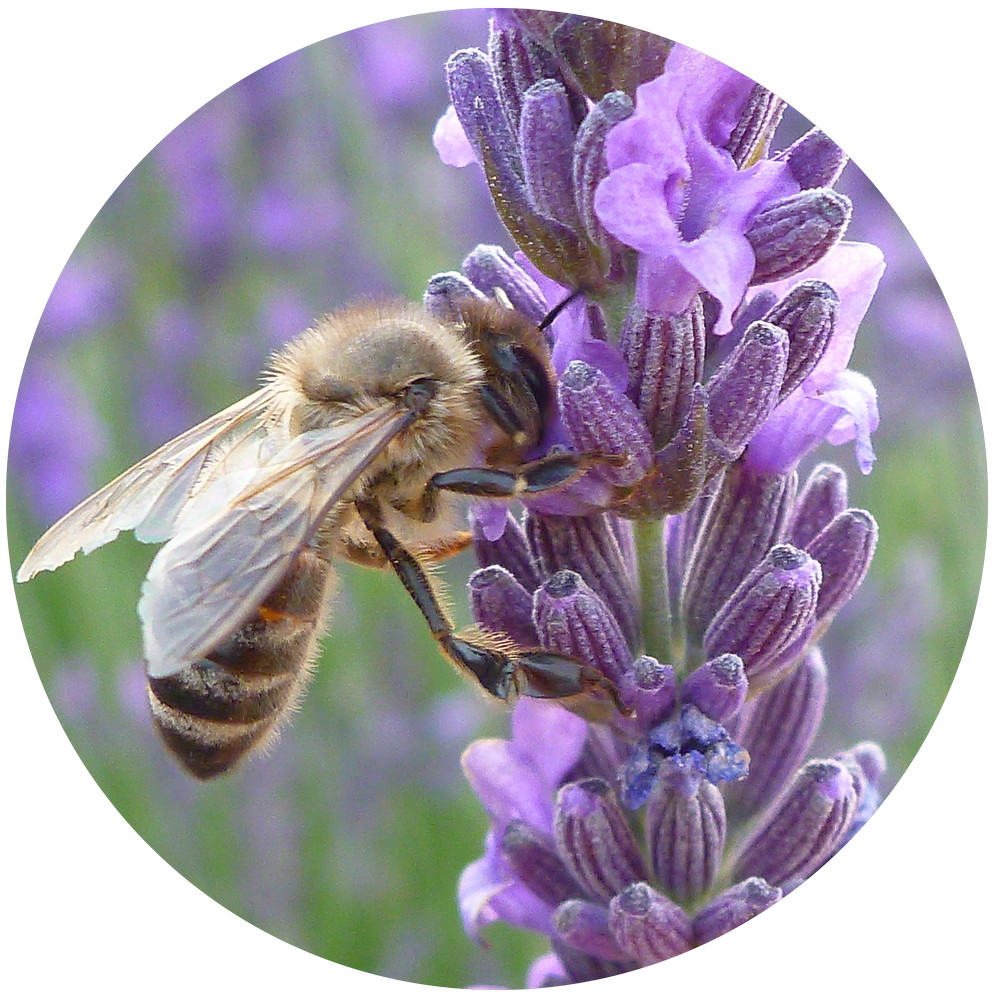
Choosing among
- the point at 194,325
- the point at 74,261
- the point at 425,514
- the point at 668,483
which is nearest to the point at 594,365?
the point at 668,483

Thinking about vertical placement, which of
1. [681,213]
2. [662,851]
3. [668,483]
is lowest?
[662,851]

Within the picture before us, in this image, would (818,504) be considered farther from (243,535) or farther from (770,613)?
(243,535)

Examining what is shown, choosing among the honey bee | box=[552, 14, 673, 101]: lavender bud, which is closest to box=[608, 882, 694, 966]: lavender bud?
the honey bee

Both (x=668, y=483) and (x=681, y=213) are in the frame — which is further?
(x=668, y=483)

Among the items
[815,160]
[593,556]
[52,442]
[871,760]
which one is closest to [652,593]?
[593,556]

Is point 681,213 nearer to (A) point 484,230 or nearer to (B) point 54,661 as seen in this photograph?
(A) point 484,230

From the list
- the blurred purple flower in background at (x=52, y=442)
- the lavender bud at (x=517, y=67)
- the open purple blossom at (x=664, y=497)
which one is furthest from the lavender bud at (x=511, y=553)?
the blurred purple flower in background at (x=52, y=442)

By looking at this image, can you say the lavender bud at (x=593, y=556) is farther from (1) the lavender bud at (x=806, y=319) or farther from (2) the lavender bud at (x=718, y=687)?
(1) the lavender bud at (x=806, y=319)
